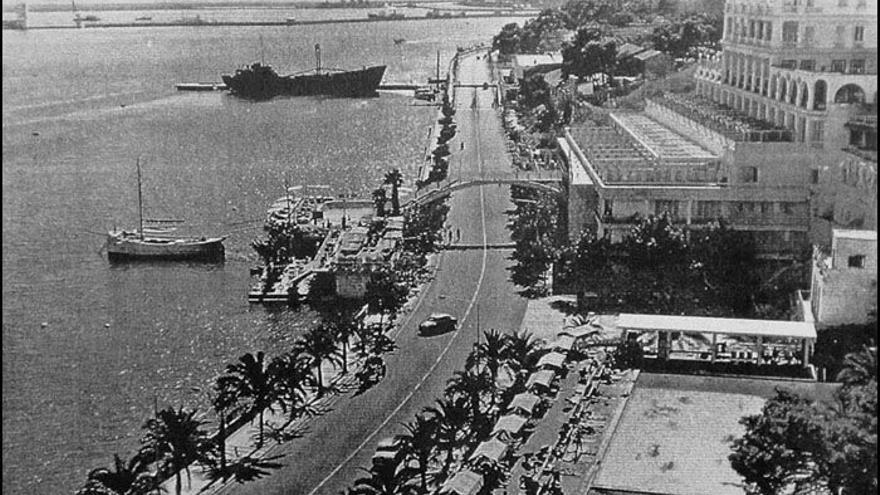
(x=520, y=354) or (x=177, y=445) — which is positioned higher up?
(x=520, y=354)

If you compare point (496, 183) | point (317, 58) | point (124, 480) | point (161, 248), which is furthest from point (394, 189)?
point (317, 58)

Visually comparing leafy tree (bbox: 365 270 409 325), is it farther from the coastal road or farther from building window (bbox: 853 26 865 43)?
building window (bbox: 853 26 865 43)

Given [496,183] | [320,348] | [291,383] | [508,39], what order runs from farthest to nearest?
[508,39] → [496,183] → [320,348] → [291,383]

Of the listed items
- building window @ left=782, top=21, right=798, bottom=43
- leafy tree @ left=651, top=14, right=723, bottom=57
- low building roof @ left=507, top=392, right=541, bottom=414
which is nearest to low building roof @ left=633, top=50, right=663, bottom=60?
leafy tree @ left=651, top=14, right=723, bottom=57

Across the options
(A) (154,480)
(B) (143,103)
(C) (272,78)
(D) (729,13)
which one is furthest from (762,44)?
(C) (272,78)

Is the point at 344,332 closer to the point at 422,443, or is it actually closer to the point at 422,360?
the point at 422,360

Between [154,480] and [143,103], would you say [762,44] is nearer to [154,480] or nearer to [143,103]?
[154,480]
